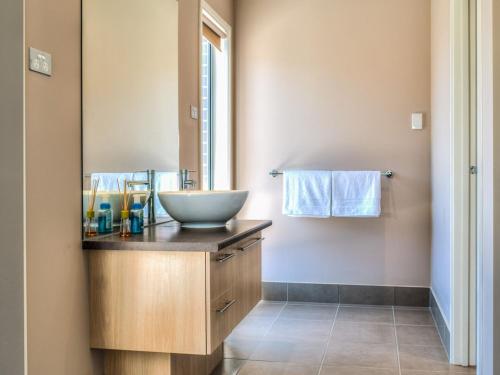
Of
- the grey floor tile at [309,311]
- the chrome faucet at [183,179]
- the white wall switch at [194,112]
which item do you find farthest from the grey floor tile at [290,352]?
the white wall switch at [194,112]

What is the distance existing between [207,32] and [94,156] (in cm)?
184

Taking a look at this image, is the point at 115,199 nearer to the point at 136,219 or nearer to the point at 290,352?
the point at 136,219

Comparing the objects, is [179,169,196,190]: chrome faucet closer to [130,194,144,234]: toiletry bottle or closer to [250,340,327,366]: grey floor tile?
[130,194,144,234]: toiletry bottle

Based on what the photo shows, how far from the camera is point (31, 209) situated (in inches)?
60.0

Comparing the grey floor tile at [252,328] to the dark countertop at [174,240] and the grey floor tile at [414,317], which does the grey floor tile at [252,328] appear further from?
the dark countertop at [174,240]

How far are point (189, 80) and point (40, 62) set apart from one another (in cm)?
134

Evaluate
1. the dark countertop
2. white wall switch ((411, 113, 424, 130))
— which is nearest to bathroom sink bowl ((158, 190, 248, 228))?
the dark countertop

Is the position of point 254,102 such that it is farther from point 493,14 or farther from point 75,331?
point 75,331

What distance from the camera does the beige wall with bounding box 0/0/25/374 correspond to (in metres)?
0.91

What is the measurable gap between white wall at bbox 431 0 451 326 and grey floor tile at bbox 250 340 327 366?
729 mm

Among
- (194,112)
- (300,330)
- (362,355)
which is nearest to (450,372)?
(362,355)

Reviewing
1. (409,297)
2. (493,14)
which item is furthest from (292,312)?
(493,14)

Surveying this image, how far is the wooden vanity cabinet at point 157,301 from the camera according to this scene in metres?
1.70

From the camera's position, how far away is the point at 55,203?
1641mm
